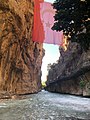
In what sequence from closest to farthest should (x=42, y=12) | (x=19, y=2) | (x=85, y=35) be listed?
1. (x=85, y=35)
2. (x=19, y=2)
3. (x=42, y=12)

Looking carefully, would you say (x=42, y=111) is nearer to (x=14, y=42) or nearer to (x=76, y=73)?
→ (x=14, y=42)

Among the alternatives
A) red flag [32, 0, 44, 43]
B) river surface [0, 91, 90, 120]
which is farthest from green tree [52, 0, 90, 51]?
red flag [32, 0, 44, 43]

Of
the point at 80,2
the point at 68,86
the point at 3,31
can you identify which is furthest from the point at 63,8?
the point at 68,86

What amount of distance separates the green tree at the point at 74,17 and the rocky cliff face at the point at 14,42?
17986 millimetres

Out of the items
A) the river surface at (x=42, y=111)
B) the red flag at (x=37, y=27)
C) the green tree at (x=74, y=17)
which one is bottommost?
the river surface at (x=42, y=111)

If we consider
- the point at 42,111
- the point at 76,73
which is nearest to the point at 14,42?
the point at 76,73

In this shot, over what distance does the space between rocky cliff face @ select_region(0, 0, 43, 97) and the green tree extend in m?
18.0

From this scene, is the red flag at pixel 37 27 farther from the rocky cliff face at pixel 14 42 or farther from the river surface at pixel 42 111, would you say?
the river surface at pixel 42 111

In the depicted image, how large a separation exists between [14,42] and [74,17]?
2786 cm

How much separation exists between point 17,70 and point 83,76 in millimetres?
12692

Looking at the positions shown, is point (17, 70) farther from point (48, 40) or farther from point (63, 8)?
point (63, 8)

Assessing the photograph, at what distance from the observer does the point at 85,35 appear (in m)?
15.6

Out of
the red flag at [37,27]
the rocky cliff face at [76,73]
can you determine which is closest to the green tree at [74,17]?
the red flag at [37,27]

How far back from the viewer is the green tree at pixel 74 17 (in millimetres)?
14836
